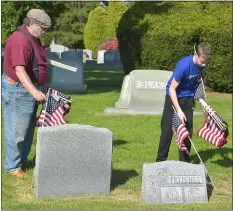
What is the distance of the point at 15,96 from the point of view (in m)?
6.93

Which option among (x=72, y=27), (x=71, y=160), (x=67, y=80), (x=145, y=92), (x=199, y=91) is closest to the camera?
(x=71, y=160)

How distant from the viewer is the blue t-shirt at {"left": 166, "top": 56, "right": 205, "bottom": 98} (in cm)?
712

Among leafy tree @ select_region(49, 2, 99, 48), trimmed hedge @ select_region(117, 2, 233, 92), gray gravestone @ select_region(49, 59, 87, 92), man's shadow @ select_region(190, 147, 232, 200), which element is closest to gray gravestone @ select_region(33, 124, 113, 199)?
man's shadow @ select_region(190, 147, 232, 200)

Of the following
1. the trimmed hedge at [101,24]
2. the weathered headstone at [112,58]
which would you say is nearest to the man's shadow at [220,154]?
the weathered headstone at [112,58]

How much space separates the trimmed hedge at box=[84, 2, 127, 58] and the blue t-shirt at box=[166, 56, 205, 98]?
47.8m

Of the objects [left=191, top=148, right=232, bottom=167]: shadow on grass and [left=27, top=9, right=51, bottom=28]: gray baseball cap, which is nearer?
[left=27, top=9, right=51, bottom=28]: gray baseball cap

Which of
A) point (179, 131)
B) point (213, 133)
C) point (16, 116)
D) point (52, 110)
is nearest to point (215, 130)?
point (213, 133)

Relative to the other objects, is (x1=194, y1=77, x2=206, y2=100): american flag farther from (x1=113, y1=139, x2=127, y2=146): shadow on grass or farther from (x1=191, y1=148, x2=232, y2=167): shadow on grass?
(x1=113, y1=139, x2=127, y2=146): shadow on grass

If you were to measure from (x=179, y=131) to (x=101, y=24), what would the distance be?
164 feet

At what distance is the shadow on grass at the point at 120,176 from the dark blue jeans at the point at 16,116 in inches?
44.8

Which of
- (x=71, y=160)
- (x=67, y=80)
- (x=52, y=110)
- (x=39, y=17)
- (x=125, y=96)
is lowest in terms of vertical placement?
(x=67, y=80)

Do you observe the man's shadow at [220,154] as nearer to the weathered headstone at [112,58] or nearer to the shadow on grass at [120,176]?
the shadow on grass at [120,176]

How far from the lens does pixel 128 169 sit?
792 cm

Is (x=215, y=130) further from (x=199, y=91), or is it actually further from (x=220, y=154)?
(x=220, y=154)
